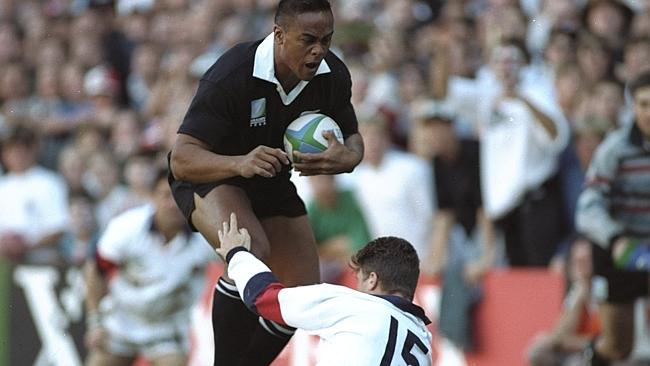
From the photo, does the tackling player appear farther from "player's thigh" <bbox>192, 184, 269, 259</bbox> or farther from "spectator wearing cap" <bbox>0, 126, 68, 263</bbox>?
"spectator wearing cap" <bbox>0, 126, 68, 263</bbox>

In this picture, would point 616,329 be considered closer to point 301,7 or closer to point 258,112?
point 258,112

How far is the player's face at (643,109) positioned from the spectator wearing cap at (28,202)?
6.36 metres

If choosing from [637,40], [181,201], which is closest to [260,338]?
[181,201]

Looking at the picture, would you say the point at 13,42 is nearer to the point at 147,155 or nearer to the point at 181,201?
the point at 147,155

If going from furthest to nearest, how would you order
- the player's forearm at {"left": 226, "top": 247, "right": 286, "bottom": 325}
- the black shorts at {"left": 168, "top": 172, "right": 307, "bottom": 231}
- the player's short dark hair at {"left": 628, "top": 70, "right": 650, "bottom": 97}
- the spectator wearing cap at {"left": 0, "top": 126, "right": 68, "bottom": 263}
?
the spectator wearing cap at {"left": 0, "top": 126, "right": 68, "bottom": 263} < the player's short dark hair at {"left": 628, "top": 70, "right": 650, "bottom": 97} < the black shorts at {"left": 168, "top": 172, "right": 307, "bottom": 231} < the player's forearm at {"left": 226, "top": 247, "right": 286, "bottom": 325}

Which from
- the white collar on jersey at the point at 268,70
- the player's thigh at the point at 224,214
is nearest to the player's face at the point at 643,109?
the white collar on jersey at the point at 268,70

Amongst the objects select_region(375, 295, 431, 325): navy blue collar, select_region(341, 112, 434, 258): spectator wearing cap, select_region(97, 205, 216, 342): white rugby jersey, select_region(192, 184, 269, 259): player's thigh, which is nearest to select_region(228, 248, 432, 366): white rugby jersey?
select_region(375, 295, 431, 325): navy blue collar

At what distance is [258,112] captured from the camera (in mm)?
7289

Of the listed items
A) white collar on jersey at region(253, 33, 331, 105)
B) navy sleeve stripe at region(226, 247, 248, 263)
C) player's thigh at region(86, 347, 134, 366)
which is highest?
white collar on jersey at region(253, 33, 331, 105)

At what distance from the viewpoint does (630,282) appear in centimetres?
1101

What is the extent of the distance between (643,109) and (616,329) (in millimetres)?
1689

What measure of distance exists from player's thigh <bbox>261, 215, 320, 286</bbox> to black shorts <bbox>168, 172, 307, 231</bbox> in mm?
58

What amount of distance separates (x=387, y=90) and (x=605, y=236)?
3448 mm

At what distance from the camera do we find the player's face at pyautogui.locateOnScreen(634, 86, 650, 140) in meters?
10.6
